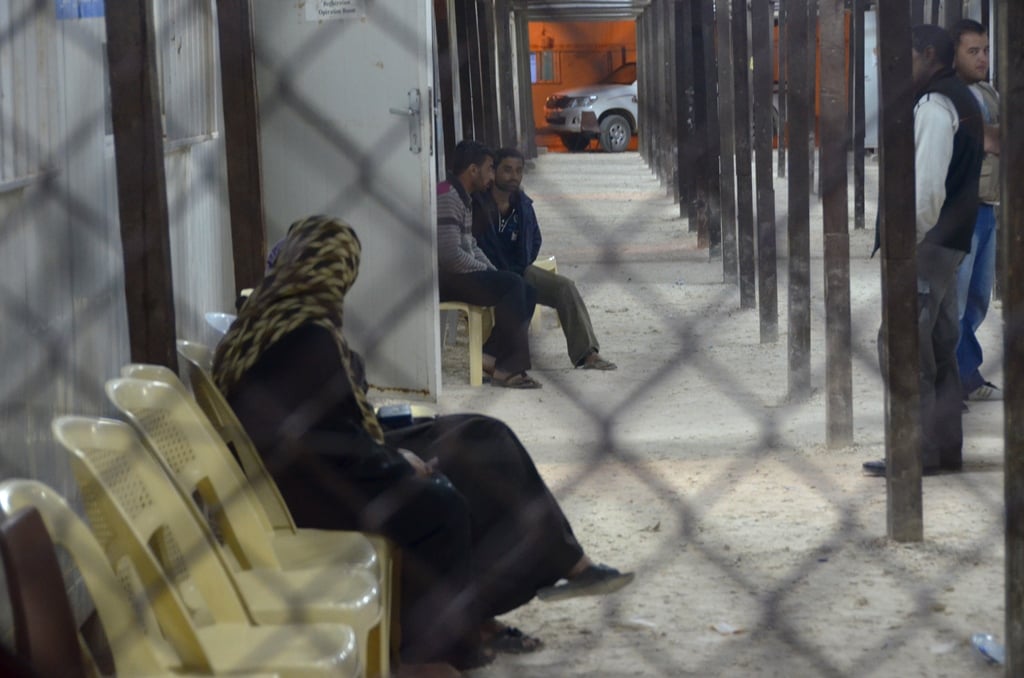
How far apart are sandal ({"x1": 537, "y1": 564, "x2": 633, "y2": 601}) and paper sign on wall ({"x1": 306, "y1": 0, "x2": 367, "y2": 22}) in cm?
260

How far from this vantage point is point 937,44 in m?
3.74

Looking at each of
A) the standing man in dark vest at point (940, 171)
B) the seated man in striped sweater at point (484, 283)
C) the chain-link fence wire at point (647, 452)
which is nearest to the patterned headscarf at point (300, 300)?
the chain-link fence wire at point (647, 452)

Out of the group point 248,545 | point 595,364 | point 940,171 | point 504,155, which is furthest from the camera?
point 595,364

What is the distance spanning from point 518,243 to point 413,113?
1.12 meters

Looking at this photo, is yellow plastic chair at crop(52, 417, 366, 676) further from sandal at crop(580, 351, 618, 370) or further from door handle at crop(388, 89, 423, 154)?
sandal at crop(580, 351, 618, 370)

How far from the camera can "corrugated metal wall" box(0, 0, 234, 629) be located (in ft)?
7.79

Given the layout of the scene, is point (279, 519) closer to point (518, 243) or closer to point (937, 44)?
point (937, 44)

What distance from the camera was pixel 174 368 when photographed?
2.36 m

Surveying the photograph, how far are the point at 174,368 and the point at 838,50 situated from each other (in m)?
3.00

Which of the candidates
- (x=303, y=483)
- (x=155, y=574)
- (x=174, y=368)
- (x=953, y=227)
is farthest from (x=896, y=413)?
(x=155, y=574)

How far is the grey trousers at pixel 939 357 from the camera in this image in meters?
3.73

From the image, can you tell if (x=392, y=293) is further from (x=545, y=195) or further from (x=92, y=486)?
(x=545, y=195)

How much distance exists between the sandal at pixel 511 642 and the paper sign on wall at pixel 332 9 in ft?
8.73

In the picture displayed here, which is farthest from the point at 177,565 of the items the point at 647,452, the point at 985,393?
the point at 985,393
